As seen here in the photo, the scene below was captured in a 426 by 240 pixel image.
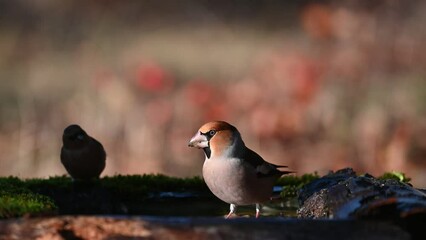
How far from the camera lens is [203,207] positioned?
Answer: 13.2 feet

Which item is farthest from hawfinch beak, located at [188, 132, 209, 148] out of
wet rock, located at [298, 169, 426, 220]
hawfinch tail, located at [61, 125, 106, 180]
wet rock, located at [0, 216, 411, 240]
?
hawfinch tail, located at [61, 125, 106, 180]

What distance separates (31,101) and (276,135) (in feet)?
6.76

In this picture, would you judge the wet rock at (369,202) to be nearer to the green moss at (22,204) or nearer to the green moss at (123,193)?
the green moss at (123,193)

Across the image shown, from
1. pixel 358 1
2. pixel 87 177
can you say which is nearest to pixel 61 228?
pixel 87 177

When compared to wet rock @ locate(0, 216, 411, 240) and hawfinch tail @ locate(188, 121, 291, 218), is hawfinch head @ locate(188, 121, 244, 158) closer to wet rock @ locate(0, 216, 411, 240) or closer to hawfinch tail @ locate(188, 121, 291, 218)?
hawfinch tail @ locate(188, 121, 291, 218)

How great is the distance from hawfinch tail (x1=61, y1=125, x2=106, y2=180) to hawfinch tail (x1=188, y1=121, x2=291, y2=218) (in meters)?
1.40

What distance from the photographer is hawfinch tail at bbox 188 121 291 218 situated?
11.9ft

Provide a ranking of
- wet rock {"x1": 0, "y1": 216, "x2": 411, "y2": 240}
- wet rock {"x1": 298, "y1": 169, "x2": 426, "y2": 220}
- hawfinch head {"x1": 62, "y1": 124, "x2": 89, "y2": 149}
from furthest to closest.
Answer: hawfinch head {"x1": 62, "y1": 124, "x2": 89, "y2": 149} < wet rock {"x1": 298, "y1": 169, "x2": 426, "y2": 220} < wet rock {"x1": 0, "y1": 216, "x2": 411, "y2": 240}

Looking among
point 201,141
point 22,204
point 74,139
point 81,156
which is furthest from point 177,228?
point 74,139

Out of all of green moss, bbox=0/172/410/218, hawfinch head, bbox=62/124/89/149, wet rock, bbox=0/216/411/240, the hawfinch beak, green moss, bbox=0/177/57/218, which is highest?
hawfinch head, bbox=62/124/89/149

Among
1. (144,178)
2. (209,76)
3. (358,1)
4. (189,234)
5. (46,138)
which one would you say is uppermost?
(358,1)

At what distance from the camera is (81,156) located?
504 cm

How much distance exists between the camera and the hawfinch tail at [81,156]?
4.97 meters

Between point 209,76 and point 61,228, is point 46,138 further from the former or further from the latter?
point 61,228
